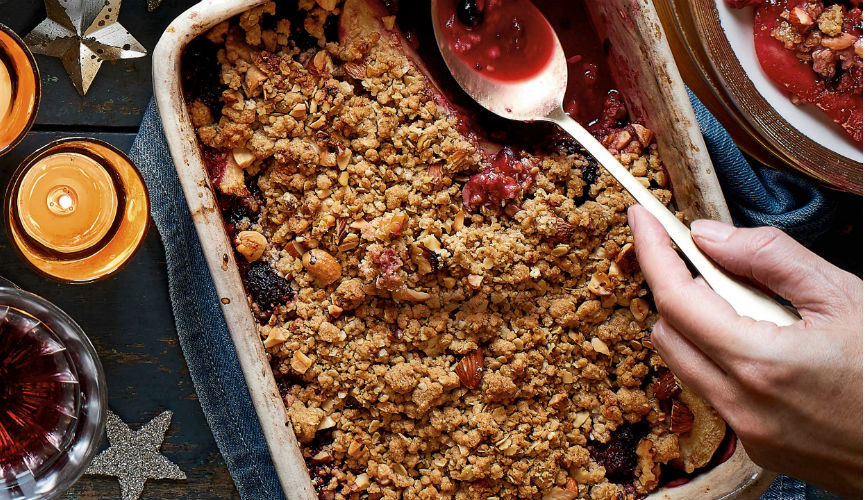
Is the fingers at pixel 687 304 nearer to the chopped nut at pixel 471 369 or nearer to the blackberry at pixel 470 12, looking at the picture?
the chopped nut at pixel 471 369

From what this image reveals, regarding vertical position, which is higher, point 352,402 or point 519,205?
point 519,205

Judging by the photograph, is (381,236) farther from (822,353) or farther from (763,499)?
(763,499)

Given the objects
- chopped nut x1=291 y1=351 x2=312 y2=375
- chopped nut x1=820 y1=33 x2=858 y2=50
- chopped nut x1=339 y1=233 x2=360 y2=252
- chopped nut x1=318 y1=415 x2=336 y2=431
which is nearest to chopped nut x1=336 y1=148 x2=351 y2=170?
chopped nut x1=339 y1=233 x2=360 y2=252

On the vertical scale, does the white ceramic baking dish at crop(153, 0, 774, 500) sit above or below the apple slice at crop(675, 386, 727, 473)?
above

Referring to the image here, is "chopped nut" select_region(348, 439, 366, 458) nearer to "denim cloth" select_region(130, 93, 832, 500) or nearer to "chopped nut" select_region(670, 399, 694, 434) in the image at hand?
"denim cloth" select_region(130, 93, 832, 500)

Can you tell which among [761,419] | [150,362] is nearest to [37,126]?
[150,362]

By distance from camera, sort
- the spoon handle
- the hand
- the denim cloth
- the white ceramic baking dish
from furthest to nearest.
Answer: the denim cloth
the white ceramic baking dish
the spoon handle
the hand
